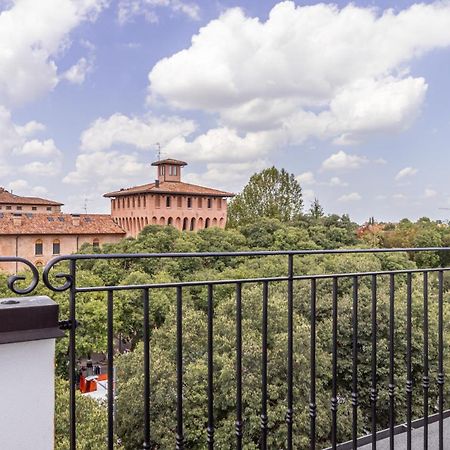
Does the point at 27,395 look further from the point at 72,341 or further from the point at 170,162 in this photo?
the point at 170,162

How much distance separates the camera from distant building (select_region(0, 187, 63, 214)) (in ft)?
122

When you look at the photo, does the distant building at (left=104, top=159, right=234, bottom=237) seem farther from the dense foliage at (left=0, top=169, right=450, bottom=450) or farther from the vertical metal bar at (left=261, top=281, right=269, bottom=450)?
the vertical metal bar at (left=261, top=281, right=269, bottom=450)

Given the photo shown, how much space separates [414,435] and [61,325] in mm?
1957

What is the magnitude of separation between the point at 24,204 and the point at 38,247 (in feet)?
45.6

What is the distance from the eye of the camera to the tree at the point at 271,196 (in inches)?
1120

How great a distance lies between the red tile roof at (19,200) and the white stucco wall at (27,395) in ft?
130

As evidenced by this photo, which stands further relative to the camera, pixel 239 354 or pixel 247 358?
pixel 247 358

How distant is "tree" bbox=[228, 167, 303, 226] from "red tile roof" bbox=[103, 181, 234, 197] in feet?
15.2

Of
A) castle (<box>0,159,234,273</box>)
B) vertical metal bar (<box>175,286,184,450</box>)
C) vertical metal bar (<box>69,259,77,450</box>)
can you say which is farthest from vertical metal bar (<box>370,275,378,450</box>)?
castle (<box>0,159,234,273</box>)

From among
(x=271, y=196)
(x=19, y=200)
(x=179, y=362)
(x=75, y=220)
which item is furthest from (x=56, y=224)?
(x=179, y=362)

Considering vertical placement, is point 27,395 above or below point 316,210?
below

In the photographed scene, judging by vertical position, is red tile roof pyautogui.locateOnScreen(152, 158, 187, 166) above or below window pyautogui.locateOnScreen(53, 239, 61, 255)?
above

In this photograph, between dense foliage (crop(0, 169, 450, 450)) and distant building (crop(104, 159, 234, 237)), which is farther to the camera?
distant building (crop(104, 159, 234, 237))

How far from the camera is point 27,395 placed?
3.67 feet
